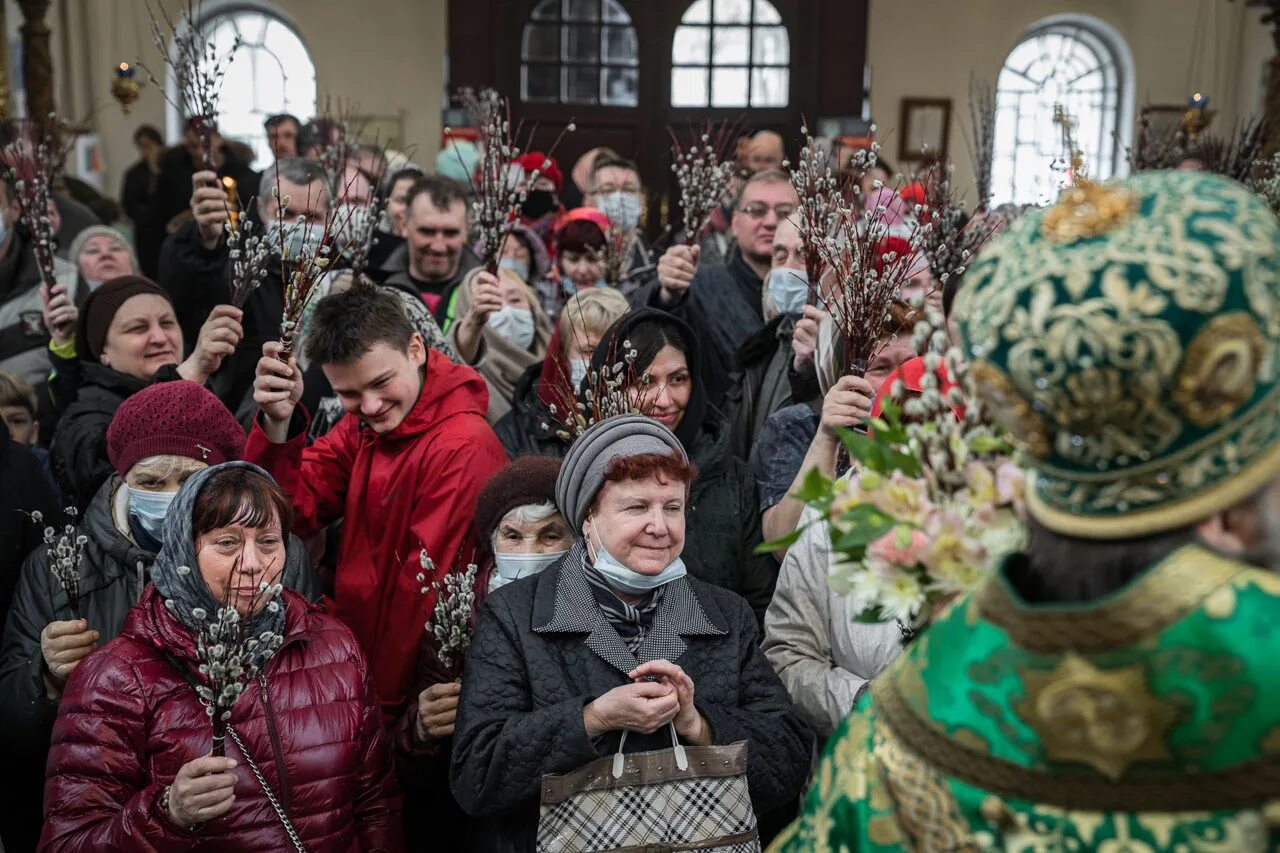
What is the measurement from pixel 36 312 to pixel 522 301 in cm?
228

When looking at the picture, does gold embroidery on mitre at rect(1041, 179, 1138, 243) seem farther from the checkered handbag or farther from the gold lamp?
the gold lamp

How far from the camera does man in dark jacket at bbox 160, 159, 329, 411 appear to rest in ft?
17.2

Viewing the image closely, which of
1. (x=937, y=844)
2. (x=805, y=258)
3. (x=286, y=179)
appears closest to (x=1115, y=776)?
(x=937, y=844)

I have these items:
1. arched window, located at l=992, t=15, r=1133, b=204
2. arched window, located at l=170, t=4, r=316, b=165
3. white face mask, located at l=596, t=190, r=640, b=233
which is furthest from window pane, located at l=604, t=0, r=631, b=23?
white face mask, located at l=596, t=190, r=640, b=233

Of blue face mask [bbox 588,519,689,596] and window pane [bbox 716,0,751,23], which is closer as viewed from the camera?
blue face mask [bbox 588,519,689,596]

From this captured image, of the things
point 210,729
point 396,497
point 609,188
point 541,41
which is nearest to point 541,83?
point 541,41

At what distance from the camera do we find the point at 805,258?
454 cm

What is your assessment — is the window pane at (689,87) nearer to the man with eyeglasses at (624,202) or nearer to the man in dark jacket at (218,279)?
the man with eyeglasses at (624,202)

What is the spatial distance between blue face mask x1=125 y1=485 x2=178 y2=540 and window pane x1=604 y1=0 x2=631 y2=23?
1203cm

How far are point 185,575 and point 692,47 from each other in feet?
41.6

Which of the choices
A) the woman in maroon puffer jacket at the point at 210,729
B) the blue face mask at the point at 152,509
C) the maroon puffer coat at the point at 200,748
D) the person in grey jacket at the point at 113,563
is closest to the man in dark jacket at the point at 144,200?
the person in grey jacket at the point at 113,563

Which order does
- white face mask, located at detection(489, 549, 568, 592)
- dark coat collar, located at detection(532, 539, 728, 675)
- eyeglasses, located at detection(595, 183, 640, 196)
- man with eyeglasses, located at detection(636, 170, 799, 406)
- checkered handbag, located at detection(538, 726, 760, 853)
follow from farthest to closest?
eyeglasses, located at detection(595, 183, 640, 196) < man with eyeglasses, located at detection(636, 170, 799, 406) < white face mask, located at detection(489, 549, 568, 592) < dark coat collar, located at detection(532, 539, 728, 675) < checkered handbag, located at detection(538, 726, 760, 853)

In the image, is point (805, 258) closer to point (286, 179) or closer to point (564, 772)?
point (564, 772)

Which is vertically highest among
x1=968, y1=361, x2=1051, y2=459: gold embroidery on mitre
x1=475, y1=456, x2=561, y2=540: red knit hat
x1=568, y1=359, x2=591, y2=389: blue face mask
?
x1=968, y1=361, x2=1051, y2=459: gold embroidery on mitre
